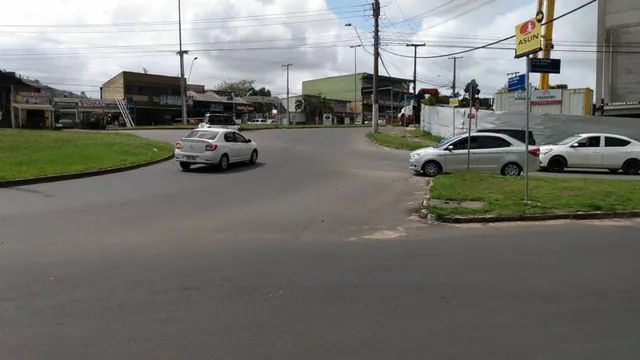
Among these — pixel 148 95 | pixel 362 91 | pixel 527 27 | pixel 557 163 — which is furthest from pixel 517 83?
pixel 362 91

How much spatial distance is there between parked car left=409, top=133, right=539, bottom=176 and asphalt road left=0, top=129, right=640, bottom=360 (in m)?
7.43

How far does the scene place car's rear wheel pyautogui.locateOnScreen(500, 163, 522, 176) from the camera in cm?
1880

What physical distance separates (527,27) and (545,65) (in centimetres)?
92

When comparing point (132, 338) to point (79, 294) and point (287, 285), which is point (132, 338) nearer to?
point (79, 294)

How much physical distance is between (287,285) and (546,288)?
272 cm

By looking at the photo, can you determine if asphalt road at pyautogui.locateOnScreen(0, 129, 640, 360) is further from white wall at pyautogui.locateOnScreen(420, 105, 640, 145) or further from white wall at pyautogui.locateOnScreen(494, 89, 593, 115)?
white wall at pyautogui.locateOnScreen(494, 89, 593, 115)

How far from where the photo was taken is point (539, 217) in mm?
10484

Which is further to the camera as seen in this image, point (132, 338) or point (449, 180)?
point (449, 180)

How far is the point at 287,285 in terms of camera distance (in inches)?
236

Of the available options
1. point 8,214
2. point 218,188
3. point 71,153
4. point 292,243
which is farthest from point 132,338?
point 71,153

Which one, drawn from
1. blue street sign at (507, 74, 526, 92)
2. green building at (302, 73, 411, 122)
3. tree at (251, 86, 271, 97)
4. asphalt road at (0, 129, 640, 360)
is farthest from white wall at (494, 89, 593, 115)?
tree at (251, 86, 271, 97)

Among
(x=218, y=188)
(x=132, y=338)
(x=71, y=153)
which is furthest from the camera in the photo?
(x=71, y=153)

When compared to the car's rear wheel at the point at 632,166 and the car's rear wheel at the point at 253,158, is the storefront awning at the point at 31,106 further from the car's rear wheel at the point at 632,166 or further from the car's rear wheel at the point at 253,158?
the car's rear wheel at the point at 632,166

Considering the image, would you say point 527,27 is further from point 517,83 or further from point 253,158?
point 253,158
